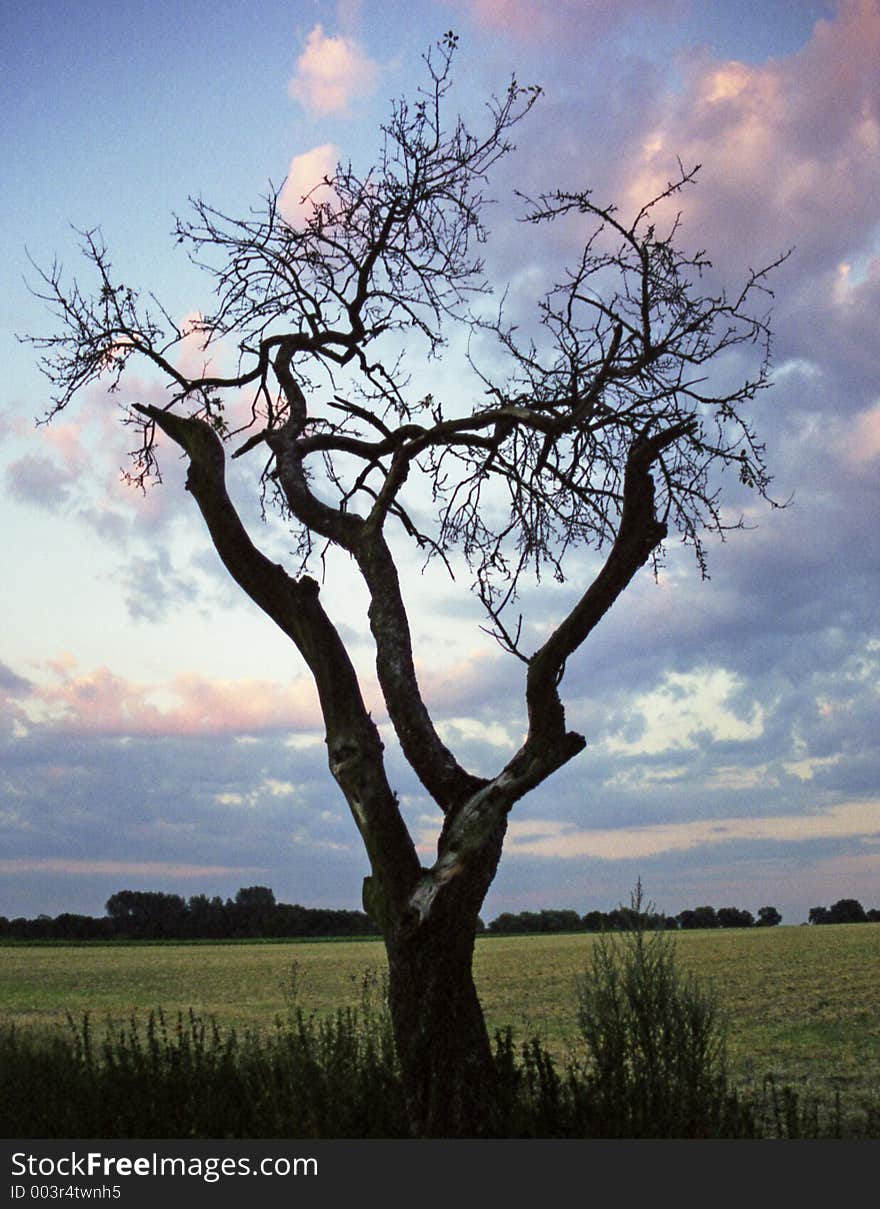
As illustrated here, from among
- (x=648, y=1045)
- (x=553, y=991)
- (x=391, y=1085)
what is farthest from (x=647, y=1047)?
(x=553, y=991)

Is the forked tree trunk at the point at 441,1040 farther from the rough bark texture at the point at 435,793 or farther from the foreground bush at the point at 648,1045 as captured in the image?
the foreground bush at the point at 648,1045

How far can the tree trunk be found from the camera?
7.98 meters


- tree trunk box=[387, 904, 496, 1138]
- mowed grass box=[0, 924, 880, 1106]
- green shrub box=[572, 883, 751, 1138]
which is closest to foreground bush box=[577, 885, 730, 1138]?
green shrub box=[572, 883, 751, 1138]

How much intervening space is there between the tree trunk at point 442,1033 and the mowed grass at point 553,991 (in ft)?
8.28

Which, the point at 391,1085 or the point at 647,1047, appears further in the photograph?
the point at 647,1047

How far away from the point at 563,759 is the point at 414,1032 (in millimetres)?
2281

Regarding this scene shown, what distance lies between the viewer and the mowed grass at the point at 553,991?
17.4 metres

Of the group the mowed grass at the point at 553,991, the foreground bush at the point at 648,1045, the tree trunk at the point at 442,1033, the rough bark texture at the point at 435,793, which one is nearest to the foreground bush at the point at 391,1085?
the foreground bush at the point at 648,1045

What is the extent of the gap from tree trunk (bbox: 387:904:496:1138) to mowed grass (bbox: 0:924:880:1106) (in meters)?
2.52

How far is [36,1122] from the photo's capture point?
9406 millimetres

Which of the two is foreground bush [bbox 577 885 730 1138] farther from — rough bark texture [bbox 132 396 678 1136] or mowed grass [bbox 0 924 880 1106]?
rough bark texture [bbox 132 396 678 1136]

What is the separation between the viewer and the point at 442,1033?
26.5 feet

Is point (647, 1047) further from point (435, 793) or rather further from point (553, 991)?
point (553, 991)

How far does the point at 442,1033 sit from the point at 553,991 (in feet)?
74.3
